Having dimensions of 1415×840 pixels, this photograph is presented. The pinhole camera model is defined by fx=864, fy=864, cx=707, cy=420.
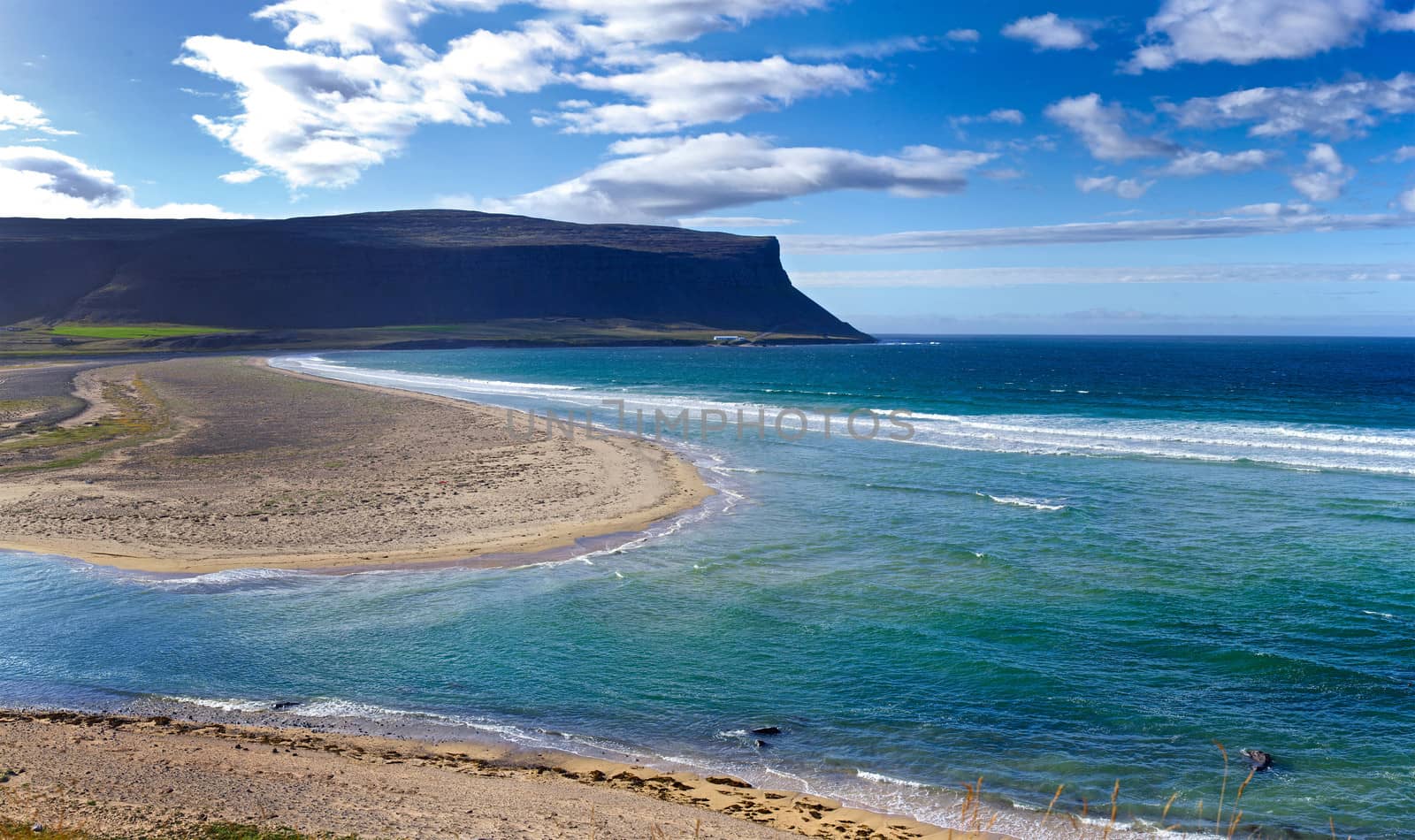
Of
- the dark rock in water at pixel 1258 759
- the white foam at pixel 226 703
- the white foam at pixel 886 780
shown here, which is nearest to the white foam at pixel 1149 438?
the white foam at pixel 226 703

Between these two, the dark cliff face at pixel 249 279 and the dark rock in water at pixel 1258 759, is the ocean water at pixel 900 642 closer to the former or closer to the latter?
the dark rock in water at pixel 1258 759

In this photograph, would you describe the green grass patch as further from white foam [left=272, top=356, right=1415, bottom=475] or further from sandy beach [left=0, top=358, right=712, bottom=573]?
white foam [left=272, top=356, right=1415, bottom=475]

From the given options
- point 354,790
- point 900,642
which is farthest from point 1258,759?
point 354,790

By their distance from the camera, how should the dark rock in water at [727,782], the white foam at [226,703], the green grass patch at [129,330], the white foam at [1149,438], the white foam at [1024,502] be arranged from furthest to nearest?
the green grass patch at [129,330] < the white foam at [1149,438] < the white foam at [1024,502] < the white foam at [226,703] < the dark rock in water at [727,782]

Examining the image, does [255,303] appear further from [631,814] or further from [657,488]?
[631,814]

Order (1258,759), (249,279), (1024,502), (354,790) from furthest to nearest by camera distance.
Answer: (249,279) → (1024,502) → (1258,759) → (354,790)

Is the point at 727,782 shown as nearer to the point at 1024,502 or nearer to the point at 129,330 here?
the point at 1024,502
